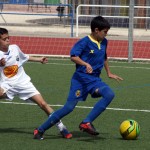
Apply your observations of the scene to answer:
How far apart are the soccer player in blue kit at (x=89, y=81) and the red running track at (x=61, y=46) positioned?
12.2 metres

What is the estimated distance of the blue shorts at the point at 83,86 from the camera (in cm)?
862

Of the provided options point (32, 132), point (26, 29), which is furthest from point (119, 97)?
point (26, 29)

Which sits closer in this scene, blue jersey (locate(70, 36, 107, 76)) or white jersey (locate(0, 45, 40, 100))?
blue jersey (locate(70, 36, 107, 76))

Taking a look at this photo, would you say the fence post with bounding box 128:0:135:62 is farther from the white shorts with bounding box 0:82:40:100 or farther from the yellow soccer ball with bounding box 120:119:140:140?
the yellow soccer ball with bounding box 120:119:140:140

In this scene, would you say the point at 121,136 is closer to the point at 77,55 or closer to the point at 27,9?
the point at 77,55

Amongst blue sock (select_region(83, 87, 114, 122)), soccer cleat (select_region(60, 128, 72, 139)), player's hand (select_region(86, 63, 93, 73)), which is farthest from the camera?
soccer cleat (select_region(60, 128, 72, 139))

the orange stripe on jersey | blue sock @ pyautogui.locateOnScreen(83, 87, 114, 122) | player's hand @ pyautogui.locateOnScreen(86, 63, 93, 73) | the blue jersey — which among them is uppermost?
the blue jersey

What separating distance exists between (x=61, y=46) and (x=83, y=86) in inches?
606

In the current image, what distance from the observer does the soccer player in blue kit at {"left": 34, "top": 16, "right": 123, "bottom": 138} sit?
8586mm

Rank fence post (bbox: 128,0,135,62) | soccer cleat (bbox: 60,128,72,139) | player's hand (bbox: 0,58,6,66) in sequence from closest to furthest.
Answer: soccer cleat (bbox: 60,128,72,139) → player's hand (bbox: 0,58,6,66) → fence post (bbox: 128,0,135,62)

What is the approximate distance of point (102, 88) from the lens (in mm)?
8586

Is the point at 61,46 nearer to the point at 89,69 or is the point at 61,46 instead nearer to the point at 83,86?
the point at 83,86

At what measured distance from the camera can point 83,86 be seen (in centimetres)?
864

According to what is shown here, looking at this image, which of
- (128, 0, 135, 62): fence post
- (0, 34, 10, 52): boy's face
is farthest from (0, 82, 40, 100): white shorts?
(128, 0, 135, 62): fence post
